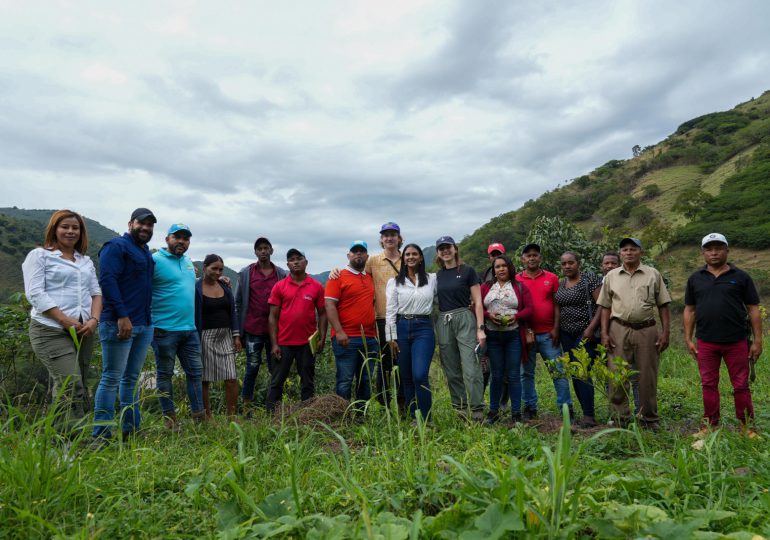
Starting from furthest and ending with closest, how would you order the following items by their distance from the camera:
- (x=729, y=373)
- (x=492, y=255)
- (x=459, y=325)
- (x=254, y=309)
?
(x=254, y=309)
(x=492, y=255)
(x=459, y=325)
(x=729, y=373)

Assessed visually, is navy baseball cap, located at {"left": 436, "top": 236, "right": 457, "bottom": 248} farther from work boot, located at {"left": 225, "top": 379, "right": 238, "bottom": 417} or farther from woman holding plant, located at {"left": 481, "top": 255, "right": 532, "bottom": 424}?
work boot, located at {"left": 225, "top": 379, "right": 238, "bottom": 417}

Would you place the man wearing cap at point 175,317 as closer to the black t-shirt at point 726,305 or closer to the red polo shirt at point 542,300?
the red polo shirt at point 542,300

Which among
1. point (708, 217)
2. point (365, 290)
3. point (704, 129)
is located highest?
point (704, 129)

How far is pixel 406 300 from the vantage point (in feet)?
14.8

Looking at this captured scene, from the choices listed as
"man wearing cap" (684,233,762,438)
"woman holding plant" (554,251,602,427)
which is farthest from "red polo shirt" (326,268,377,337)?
"man wearing cap" (684,233,762,438)

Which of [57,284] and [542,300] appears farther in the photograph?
[542,300]

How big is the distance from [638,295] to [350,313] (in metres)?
2.76

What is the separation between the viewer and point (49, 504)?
1812mm

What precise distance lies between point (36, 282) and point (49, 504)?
6.88 feet

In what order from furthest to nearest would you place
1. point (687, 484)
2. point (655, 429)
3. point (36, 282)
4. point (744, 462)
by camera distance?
point (655, 429)
point (36, 282)
point (744, 462)
point (687, 484)

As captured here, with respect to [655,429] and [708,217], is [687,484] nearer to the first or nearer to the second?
[655,429]

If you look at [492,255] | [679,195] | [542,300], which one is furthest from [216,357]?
[679,195]

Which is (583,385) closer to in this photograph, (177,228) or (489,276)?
(489,276)

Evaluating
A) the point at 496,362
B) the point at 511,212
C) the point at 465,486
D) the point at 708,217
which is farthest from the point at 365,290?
the point at 511,212
